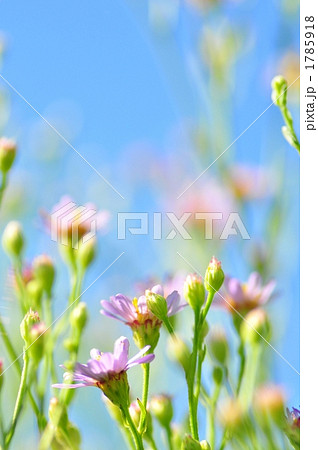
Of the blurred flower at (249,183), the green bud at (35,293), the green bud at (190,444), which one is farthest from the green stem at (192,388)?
the blurred flower at (249,183)

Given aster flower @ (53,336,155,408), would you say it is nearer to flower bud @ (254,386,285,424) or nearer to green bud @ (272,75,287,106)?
flower bud @ (254,386,285,424)

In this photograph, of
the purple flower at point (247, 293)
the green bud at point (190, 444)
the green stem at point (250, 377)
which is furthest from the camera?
the purple flower at point (247, 293)

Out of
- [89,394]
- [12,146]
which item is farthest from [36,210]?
[89,394]

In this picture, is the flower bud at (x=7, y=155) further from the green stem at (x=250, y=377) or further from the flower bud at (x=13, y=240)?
the green stem at (x=250, y=377)

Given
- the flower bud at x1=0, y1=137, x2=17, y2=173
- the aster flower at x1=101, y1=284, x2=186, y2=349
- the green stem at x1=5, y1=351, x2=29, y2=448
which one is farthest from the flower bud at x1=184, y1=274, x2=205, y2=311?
the flower bud at x1=0, y1=137, x2=17, y2=173
